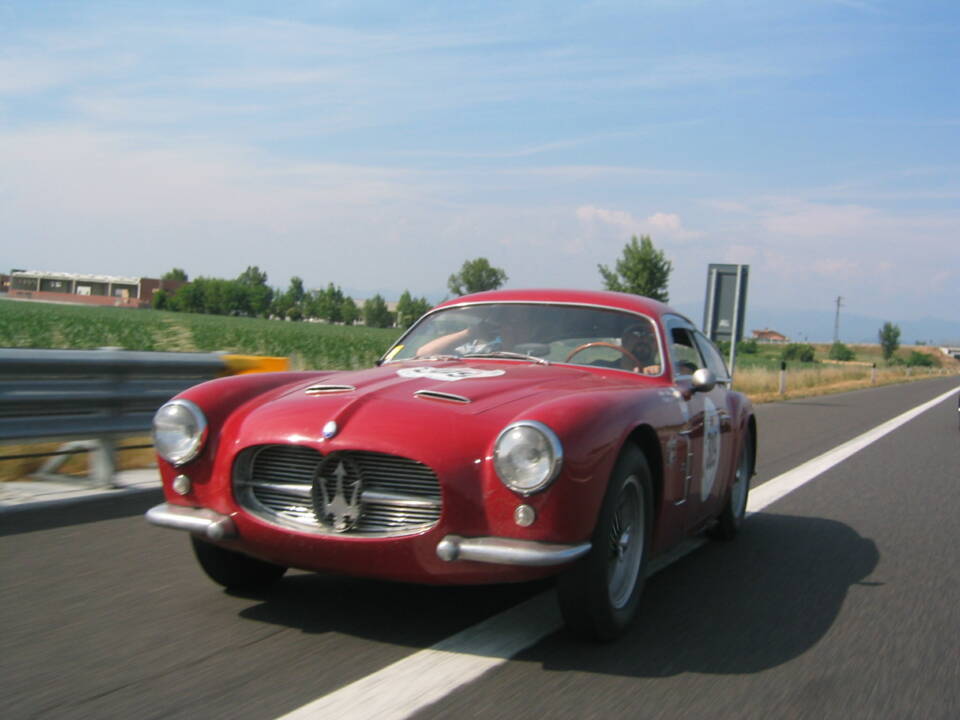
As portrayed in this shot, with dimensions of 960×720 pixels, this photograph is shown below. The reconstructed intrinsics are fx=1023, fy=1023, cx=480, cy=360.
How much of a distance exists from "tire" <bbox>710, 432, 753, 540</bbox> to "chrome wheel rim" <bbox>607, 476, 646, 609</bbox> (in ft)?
6.60

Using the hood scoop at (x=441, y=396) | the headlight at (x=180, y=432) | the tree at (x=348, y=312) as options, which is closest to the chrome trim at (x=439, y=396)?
the hood scoop at (x=441, y=396)

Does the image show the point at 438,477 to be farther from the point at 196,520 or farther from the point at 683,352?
the point at 683,352

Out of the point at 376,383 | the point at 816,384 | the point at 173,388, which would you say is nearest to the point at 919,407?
the point at 816,384

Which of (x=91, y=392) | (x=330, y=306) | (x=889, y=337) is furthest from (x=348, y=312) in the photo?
(x=91, y=392)

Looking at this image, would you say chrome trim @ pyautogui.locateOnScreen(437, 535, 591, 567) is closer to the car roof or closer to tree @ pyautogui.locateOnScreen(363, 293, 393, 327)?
Result: the car roof

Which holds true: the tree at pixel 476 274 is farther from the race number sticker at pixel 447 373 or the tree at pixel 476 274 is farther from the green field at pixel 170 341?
the race number sticker at pixel 447 373

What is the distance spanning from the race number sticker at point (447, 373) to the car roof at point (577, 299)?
0.86 meters

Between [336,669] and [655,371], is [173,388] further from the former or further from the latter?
[336,669]

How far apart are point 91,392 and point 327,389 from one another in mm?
3174

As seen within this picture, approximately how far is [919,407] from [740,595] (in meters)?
22.8

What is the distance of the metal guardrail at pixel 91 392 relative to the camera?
6219mm

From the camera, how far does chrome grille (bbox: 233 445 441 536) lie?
143 inches

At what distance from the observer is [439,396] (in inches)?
157

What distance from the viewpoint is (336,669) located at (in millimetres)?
3404
